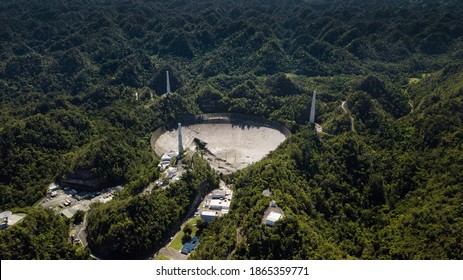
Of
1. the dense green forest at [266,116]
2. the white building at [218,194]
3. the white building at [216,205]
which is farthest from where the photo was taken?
the white building at [218,194]

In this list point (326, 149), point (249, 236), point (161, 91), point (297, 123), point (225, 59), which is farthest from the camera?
point (225, 59)

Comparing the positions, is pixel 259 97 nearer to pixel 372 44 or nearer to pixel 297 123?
pixel 297 123

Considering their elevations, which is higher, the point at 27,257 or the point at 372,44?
the point at 372,44

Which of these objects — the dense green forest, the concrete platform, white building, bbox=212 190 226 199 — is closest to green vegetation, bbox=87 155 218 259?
the dense green forest

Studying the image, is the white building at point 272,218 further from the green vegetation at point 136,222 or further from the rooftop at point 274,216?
the green vegetation at point 136,222

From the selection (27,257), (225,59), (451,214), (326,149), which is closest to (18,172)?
(27,257)

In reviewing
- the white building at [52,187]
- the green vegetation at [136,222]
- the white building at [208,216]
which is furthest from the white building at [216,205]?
the white building at [52,187]
